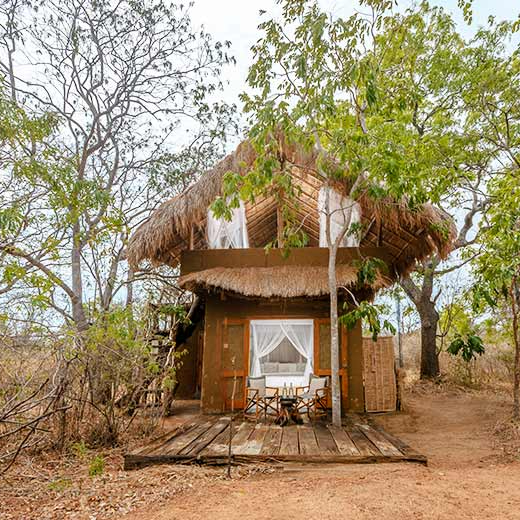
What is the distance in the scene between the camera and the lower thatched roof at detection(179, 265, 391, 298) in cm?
680

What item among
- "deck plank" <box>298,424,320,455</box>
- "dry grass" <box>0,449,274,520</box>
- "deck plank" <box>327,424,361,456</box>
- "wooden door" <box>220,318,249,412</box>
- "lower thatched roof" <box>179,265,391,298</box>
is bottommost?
"dry grass" <box>0,449,274,520</box>

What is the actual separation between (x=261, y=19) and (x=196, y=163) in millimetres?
5020

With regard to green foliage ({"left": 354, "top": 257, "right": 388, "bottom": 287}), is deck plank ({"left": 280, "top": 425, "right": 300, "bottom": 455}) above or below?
below

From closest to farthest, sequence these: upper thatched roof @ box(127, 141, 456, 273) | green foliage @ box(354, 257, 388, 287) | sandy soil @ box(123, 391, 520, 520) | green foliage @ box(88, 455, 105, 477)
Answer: sandy soil @ box(123, 391, 520, 520) < green foliage @ box(88, 455, 105, 477) < green foliage @ box(354, 257, 388, 287) < upper thatched roof @ box(127, 141, 456, 273)

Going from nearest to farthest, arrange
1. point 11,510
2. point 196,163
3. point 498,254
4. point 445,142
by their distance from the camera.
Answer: point 11,510 → point 498,254 → point 445,142 → point 196,163

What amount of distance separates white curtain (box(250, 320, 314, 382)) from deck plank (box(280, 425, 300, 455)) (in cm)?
167

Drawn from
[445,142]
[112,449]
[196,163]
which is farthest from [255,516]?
[196,163]

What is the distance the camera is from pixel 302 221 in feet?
21.9

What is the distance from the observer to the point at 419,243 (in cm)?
775

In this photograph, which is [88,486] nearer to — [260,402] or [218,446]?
[218,446]

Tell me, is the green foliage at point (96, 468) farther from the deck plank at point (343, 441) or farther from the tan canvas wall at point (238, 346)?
the tan canvas wall at point (238, 346)

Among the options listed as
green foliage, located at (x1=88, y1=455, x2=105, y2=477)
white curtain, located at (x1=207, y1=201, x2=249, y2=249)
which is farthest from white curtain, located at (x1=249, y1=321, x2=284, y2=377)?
green foliage, located at (x1=88, y1=455, x2=105, y2=477)

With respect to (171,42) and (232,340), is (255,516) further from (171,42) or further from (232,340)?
(171,42)

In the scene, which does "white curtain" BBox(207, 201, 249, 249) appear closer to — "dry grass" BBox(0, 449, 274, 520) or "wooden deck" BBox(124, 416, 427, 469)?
"wooden deck" BBox(124, 416, 427, 469)
